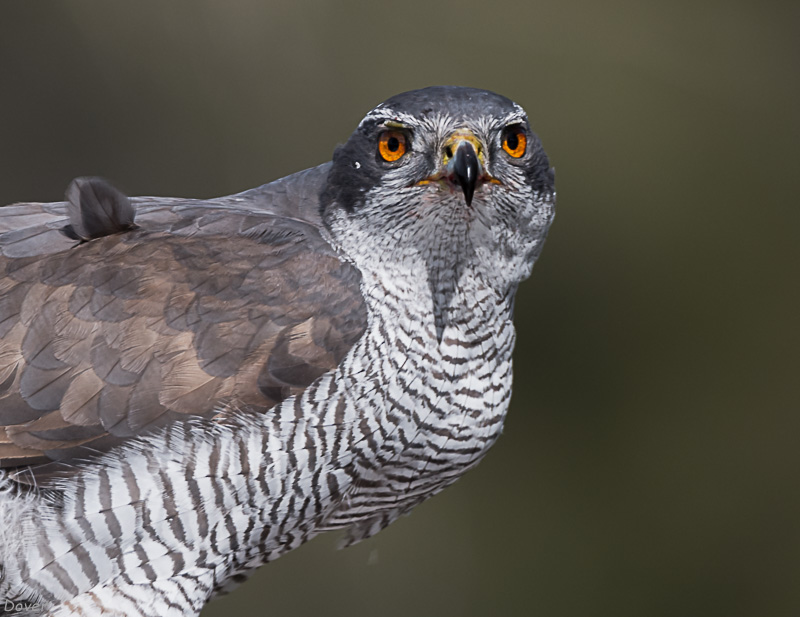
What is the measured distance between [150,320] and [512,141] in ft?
3.00

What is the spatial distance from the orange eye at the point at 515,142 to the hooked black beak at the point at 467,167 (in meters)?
0.18

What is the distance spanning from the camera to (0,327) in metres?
2.25

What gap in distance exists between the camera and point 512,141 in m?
2.28


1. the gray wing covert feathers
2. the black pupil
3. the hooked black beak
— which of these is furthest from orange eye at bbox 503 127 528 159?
the gray wing covert feathers

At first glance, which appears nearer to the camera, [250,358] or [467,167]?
[467,167]

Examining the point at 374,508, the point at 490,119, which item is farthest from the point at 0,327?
the point at 490,119

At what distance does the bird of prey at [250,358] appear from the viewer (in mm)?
2131

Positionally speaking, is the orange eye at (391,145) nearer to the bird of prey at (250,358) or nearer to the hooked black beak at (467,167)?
the bird of prey at (250,358)

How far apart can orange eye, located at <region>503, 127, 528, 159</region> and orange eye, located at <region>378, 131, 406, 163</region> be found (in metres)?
0.23

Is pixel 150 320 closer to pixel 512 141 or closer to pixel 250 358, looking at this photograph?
pixel 250 358

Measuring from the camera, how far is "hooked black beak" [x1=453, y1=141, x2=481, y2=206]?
2.08m

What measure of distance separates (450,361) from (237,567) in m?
0.69

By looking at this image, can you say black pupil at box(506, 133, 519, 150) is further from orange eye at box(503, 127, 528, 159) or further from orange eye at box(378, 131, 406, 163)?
orange eye at box(378, 131, 406, 163)

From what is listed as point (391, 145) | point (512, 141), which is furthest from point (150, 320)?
point (512, 141)
